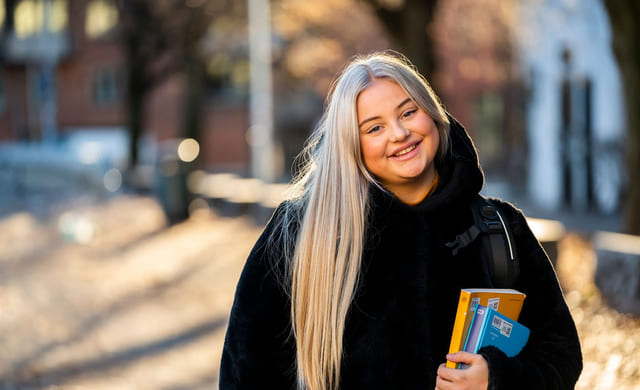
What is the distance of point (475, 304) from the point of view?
8.24ft

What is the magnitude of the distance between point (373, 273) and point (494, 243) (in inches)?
14.8

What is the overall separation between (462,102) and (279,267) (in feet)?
110

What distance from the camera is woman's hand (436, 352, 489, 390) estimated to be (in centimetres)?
253

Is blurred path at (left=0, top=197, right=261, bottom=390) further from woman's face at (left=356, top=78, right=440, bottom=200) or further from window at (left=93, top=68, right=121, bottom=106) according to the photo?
window at (left=93, top=68, right=121, bottom=106)

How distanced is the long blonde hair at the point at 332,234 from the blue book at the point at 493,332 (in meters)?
0.37

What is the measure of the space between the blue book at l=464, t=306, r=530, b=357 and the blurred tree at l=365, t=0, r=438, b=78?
9635 millimetres

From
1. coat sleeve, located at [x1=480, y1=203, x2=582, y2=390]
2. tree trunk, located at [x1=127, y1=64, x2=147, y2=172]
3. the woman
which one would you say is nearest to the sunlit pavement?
coat sleeve, located at [x1=480, y1=203, x2=582, y2=390]

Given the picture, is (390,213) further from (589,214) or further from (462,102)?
(462,102)

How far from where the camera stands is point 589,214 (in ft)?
57.1

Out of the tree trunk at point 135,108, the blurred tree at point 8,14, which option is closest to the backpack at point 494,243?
the tree trunk at point 135,108

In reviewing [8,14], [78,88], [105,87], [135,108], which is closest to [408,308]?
[135,108]

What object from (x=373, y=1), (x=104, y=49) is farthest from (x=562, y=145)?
(x=104, y=49)

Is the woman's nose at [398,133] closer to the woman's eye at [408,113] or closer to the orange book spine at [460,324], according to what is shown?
the woman's eye at [408,113]

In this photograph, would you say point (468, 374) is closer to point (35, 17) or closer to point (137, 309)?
point (137, 309)
